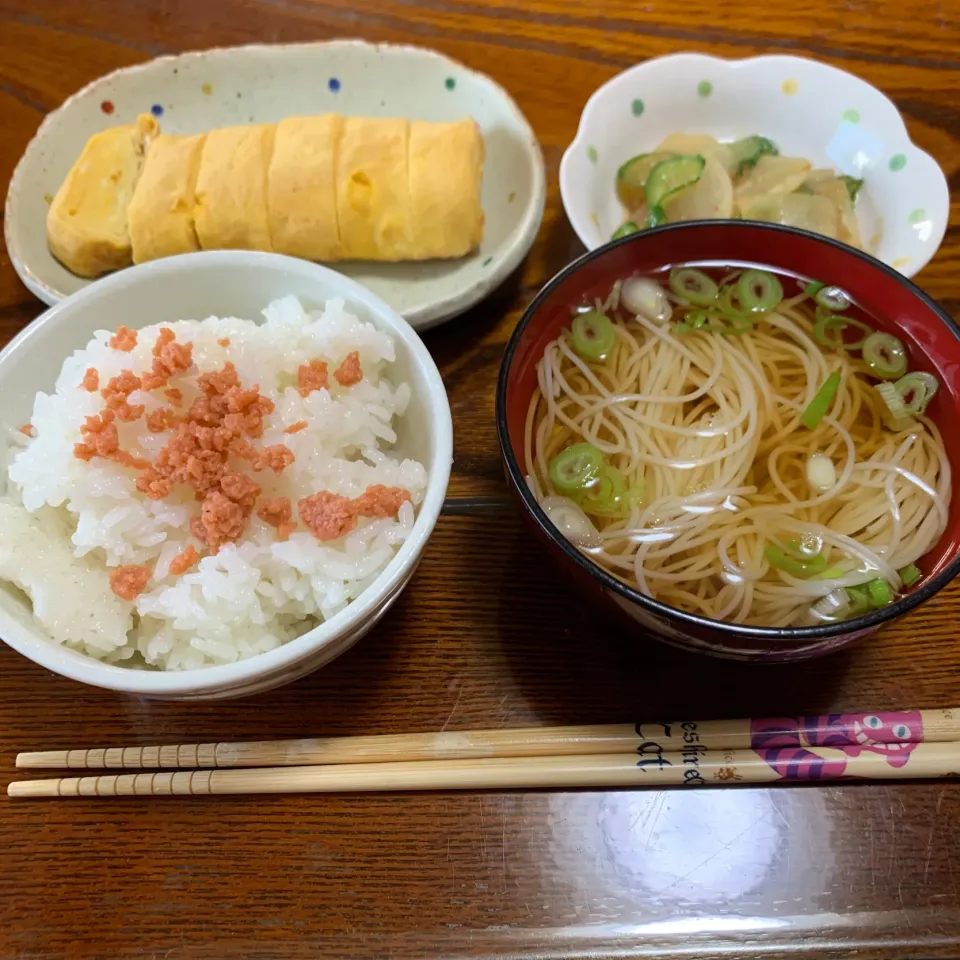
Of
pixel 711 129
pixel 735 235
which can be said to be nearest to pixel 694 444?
pixel 735 235

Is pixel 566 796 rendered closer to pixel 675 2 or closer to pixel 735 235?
pixel 735 235

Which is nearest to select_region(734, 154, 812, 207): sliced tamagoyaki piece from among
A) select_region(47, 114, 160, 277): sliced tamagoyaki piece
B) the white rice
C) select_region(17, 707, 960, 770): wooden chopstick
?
the white rice

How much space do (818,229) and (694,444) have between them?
29.7 inches

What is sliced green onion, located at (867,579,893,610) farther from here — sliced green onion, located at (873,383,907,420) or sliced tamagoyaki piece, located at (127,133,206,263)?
sliced tamagoyaki piece, located at (127,133,206,263)

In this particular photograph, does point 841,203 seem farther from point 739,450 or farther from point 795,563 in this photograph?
point 795,563

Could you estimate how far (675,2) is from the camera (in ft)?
7.91

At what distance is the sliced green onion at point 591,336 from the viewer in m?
1.55

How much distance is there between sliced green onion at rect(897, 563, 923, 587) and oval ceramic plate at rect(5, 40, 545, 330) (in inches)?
45.6

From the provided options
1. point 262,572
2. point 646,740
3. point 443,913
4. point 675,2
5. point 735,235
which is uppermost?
point 675,2

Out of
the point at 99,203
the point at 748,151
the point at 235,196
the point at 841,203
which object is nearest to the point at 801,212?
the point at 841,203

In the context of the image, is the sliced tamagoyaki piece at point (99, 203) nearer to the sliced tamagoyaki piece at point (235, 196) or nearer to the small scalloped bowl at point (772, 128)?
the sliced tamagoyaki piece at point (235, 196)

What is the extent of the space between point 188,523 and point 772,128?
1872 millimetres

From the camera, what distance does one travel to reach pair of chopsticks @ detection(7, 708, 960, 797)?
1320 mm

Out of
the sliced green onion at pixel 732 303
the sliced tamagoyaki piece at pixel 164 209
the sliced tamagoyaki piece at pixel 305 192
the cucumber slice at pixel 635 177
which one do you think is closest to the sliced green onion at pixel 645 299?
the sliced green onion at pixel 732 303
